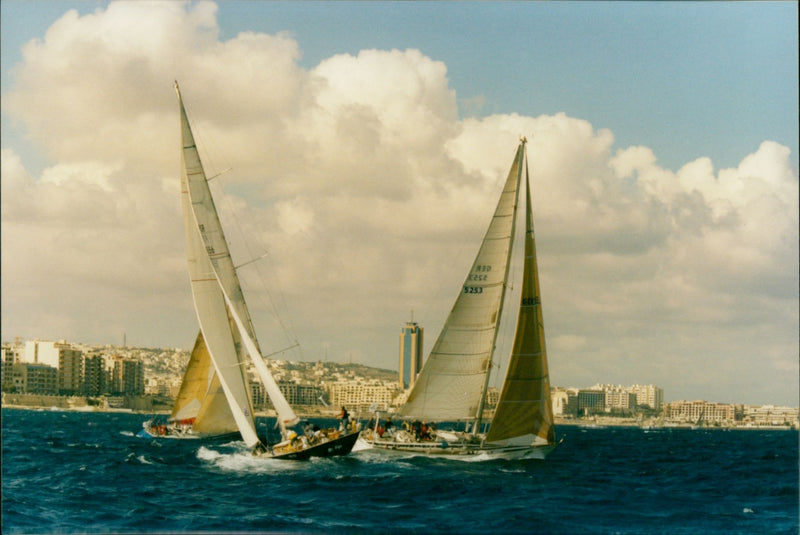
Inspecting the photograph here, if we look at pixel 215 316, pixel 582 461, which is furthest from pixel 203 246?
pixel 582 461

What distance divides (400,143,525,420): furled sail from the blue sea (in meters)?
2.26

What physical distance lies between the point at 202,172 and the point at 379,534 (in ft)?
55.8

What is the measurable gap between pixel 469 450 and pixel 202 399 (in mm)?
23382

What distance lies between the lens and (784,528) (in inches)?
906

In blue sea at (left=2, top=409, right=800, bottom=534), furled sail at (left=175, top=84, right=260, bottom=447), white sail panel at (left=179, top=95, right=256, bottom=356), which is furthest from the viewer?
white sail panel at (left=179, top=95, right=256, bottom=356)

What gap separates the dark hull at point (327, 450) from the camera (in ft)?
107

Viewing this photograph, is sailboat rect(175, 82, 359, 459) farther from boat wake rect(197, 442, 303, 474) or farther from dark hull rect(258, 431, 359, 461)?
boat wake rect(197, 442, 303, 474)

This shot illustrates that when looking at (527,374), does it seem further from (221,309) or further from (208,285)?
(208,285)

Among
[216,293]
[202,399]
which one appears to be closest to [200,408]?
[202,399]

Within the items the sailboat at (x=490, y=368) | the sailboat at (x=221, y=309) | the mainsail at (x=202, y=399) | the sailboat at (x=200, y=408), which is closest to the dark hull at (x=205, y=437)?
the sailboat at (x=200, y=408)

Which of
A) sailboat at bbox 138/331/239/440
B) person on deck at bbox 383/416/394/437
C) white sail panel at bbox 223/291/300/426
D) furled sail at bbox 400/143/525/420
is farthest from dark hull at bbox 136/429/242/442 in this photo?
white sail panel at bbox 223/291/300/426

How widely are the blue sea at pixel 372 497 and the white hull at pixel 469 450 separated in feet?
1.33

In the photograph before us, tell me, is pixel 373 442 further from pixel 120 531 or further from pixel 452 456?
pixel 120 531

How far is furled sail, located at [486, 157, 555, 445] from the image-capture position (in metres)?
34.1
